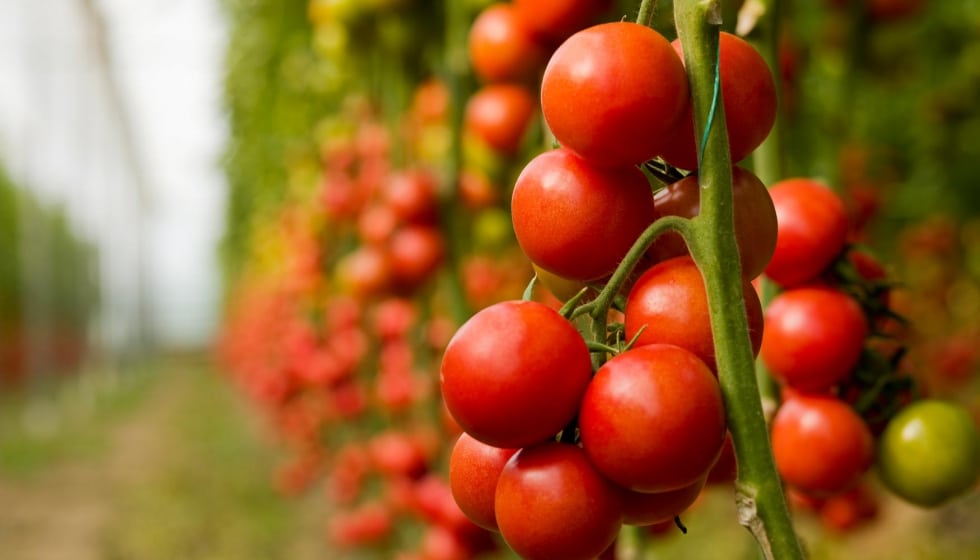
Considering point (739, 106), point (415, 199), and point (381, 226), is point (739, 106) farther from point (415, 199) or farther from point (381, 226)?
point (381, 226)

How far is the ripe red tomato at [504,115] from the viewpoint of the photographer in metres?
0.91

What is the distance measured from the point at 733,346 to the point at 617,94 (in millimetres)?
96

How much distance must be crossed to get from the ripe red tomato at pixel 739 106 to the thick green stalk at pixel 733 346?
3cm

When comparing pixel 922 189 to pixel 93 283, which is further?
pixel 93 283

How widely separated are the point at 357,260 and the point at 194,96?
9.28m

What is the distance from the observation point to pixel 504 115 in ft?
3.03

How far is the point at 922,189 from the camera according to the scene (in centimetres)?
181

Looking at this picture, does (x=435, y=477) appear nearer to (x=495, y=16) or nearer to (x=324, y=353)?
(x=495, y=16)

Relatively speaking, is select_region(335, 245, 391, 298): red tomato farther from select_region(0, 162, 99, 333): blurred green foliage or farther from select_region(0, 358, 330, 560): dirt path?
select_region(0, 162, 99, 333): blurred green foliage

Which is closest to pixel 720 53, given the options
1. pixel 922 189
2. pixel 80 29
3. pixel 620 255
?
pixel 620 255

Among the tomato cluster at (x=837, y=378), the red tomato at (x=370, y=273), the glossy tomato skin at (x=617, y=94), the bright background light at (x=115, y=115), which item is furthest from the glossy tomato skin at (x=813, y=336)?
the bright background light at (x=115, y=115)

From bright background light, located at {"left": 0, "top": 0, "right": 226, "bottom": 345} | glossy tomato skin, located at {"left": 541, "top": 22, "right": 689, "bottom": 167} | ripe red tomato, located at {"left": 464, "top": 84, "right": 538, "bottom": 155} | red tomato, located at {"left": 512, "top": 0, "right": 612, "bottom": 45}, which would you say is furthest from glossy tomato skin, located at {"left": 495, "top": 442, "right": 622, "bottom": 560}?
bright background light, located at {"left": 0, "top": 0, "right": 226, "bottom": 345}

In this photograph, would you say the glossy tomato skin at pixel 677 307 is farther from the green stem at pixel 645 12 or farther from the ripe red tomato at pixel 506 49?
Answer: the ripe red tomato at pixel 506 49

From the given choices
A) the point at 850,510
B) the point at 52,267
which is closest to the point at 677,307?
the point at 850,510
